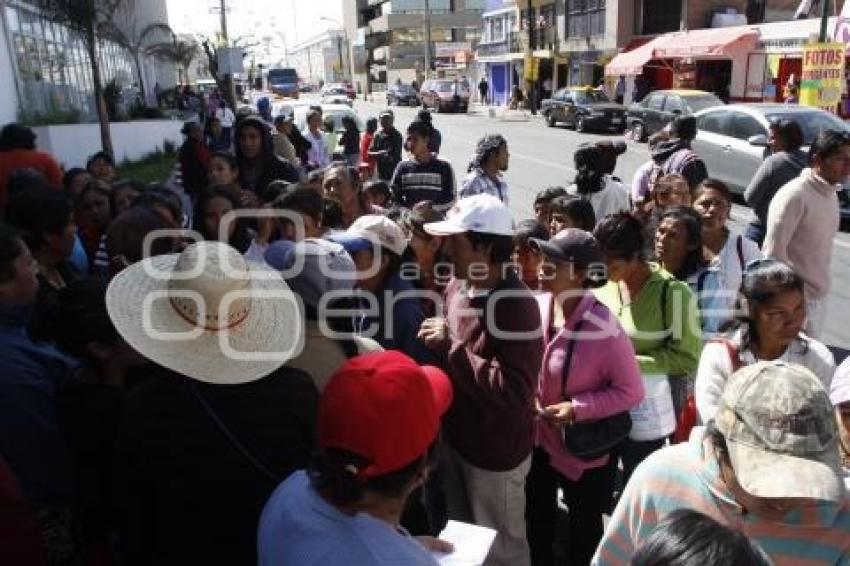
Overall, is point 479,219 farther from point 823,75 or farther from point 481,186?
point 823,75

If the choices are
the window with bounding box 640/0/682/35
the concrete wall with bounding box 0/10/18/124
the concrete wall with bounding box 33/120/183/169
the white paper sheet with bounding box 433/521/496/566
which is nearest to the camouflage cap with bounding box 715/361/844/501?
the white paper sheet with bounding box 433/521/496/566

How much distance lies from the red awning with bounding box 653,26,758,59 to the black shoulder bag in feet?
79.6

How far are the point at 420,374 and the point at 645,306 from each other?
175 cm

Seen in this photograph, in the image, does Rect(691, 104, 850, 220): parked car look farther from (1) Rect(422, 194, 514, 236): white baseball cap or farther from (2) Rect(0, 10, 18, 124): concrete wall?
(2) Rect(0, 10, 18, 124): concrete wall

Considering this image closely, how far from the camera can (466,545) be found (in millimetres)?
1956

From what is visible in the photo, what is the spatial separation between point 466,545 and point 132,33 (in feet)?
87.2

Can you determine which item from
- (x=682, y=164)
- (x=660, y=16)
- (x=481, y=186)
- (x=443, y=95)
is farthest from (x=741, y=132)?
(x=443, y=95)

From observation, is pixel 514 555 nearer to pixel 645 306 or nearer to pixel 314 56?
pixel 645 306

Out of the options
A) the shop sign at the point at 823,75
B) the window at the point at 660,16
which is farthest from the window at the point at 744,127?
the window at the point at 660,16

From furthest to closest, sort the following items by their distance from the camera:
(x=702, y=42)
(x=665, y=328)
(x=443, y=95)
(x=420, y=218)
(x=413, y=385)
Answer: (x=443, y=95) < (x=702, y=42) < (x=420, y=218) < (x=665, y=328) < (x=413, y=385)

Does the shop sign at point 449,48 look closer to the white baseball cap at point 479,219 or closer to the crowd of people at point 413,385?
the crowd of people at point 413,385

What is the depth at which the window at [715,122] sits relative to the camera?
464 inches

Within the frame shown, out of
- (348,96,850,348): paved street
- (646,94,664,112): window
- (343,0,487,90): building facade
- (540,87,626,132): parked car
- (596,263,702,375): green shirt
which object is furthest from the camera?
(343,0,487,90): building facade

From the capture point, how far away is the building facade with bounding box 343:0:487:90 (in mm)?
61750
